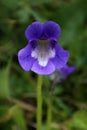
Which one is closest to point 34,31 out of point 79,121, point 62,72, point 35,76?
point 62,72

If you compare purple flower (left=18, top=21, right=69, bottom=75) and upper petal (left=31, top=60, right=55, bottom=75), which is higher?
purple flower (left=18, top=21, right=69, bottom=75)

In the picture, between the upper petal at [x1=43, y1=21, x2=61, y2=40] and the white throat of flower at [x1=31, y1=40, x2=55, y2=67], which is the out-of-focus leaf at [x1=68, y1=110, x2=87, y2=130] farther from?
the upper petal at [x1=43, y1=21, x2=61, y2=40]

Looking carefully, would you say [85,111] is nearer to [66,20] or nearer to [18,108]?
[18,108]

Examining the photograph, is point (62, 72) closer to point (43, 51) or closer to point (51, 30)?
point (43, 51)

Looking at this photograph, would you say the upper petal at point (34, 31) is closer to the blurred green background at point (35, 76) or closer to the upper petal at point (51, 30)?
the upper petal at point (51, 30)

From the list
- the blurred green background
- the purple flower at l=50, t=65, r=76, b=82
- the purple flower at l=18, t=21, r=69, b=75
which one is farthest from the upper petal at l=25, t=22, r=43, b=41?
the blurred green background
